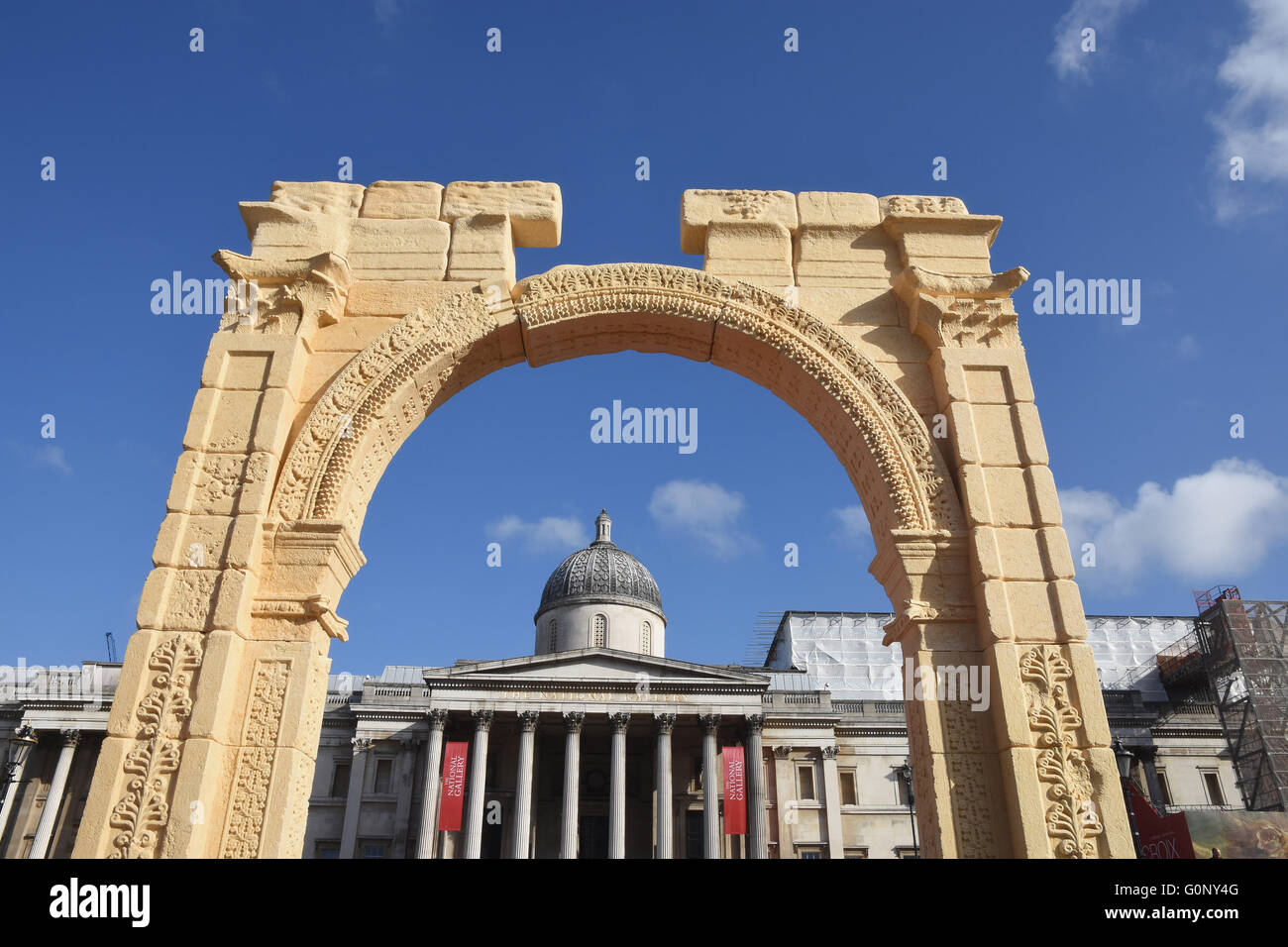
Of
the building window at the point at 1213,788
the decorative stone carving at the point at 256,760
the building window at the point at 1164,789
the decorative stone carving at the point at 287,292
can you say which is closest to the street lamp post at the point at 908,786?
the building window at the point at 1164,789

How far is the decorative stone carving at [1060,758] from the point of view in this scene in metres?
5.47

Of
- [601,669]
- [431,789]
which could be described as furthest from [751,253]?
[431,789]

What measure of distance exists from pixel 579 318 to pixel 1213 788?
120 ft

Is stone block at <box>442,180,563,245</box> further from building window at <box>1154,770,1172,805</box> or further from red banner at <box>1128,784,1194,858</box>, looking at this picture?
building window at <box>1154,770,1172,805</box>

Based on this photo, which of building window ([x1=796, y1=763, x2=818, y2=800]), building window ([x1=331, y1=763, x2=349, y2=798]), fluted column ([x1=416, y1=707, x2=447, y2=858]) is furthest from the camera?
building window ([x1=331, y1=763, x2=349, y2=798])

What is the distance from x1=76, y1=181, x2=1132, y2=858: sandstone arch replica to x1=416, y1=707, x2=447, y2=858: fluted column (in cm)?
2572

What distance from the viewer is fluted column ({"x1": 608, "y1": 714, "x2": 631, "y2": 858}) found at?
97.1 feet

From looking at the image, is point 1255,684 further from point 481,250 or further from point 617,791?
point 481,250

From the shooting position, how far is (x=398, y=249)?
25.1ft

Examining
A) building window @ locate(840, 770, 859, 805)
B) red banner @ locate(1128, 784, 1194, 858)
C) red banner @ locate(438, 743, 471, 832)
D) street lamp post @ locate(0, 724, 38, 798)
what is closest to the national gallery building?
building window @ locate(840, 770, 859, 805)

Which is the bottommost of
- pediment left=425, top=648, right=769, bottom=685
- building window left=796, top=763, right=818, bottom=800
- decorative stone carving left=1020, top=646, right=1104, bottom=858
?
decorative stone carving left=1020, top=646, right=1104, bottom=858

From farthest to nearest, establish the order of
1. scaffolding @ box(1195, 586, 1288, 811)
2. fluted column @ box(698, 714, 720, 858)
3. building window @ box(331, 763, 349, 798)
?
building window @ box(331, 763, 349, 798) → fluted column @ box(698, 714, 720, 858) → scaffolding @ box(1195, 586, 1288, 811)

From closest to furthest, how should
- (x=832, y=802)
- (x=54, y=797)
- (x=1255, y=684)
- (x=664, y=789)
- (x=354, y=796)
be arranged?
1. (x=1255, y=684)
2. (x=664, y=789)
3. (x=54, y=797)
4. (x=832, y=802)
5. (x=354, y=796)
